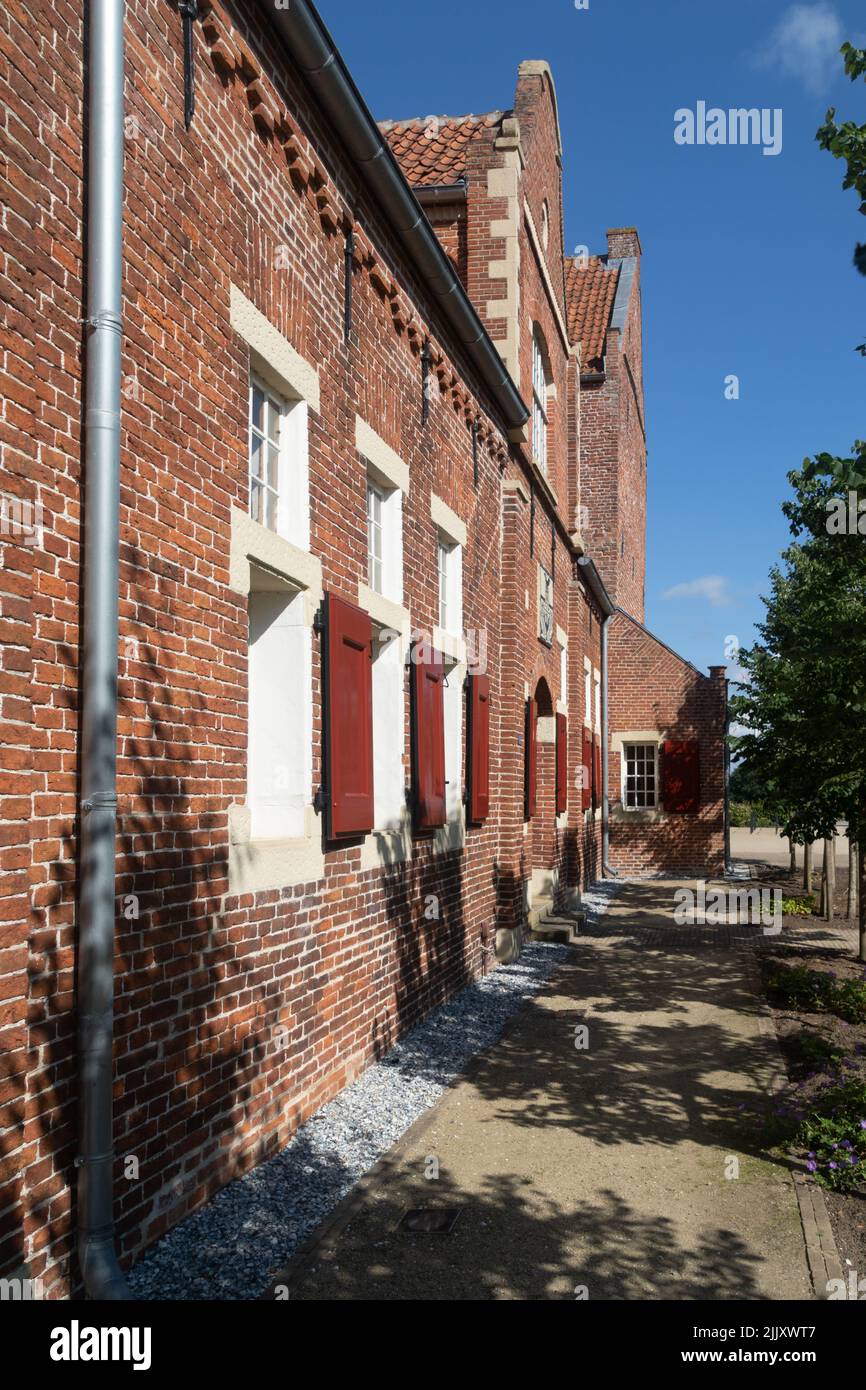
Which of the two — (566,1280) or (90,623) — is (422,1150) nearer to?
(566,1280)

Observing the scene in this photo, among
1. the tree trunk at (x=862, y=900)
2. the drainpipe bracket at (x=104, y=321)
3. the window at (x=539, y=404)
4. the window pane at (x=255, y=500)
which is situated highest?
the window at (x=539, y=404)

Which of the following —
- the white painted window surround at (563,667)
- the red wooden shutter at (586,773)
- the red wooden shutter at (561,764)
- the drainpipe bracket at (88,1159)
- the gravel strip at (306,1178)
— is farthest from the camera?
the red wooden shutter at (586,773)

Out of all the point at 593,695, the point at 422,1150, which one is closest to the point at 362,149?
the point at 422,1150

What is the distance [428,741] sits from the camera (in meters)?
9.02

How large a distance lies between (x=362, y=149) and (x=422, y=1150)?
5.96 metres

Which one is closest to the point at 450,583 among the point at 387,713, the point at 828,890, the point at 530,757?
the point at 387,713

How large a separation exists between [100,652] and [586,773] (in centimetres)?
1798

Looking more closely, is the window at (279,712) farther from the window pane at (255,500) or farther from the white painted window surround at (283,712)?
the window pane at (255,500)

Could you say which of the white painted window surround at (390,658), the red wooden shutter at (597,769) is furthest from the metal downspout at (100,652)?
the red wooden shutter at (597,769)

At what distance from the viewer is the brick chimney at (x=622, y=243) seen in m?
30.7

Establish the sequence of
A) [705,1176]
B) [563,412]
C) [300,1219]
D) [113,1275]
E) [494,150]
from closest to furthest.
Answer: [113,1275] < [300,1219] < [705,1176] < [494,150] < [563,412]

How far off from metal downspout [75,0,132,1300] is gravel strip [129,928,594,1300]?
54 centimetres

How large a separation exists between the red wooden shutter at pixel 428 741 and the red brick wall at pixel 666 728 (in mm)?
16362

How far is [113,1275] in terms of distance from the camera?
3701 millimetres
